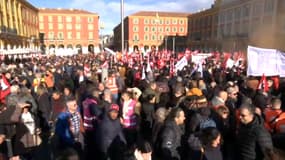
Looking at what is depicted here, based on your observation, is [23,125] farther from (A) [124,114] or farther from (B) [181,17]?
(B) [181,17]

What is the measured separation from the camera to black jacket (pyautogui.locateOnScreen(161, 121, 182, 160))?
14.9 ft

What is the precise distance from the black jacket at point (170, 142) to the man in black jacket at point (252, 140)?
2.86 ft

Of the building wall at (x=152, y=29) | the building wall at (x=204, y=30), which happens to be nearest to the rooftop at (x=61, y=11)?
the building wall at (x=152, y=29)

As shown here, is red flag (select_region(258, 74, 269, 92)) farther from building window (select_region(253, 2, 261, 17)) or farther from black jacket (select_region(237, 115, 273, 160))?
building window (select_region(253, 2, 261, 17))

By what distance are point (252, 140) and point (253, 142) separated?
0.03 meters

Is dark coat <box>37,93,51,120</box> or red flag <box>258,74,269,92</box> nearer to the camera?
red flag <box>258,74,269,92</box>

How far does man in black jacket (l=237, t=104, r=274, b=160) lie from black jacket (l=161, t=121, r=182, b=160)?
872mm

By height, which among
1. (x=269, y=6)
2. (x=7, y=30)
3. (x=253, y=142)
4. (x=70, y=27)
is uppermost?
(x=269, y=6)

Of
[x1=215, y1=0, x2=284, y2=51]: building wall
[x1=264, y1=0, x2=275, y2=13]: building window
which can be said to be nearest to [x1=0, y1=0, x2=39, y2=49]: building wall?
[x1=215, y1=0, x2=284, y2=51]: building wall

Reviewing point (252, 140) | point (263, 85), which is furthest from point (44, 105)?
point (252, 140)

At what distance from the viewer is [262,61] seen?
7.29 m

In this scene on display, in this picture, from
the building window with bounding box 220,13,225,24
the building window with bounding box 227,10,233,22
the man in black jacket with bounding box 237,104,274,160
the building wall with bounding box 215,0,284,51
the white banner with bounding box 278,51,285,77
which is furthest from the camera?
the building window with bounding box 220,13,225,24

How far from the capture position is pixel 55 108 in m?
7.80

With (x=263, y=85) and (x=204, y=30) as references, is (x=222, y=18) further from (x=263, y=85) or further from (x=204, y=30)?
(x=263, y=85)
